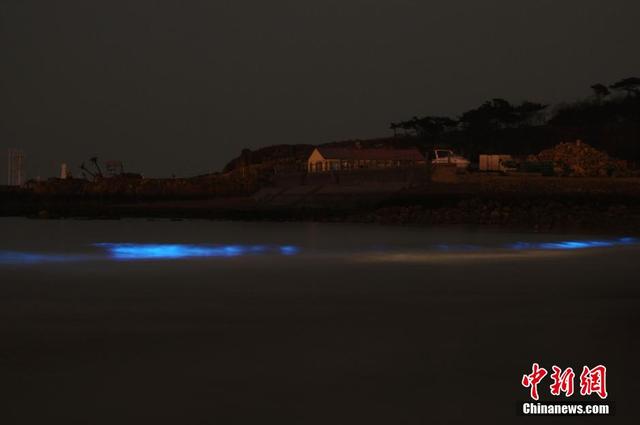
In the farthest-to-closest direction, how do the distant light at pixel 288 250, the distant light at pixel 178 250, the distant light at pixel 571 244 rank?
the distant light at pixel 571 244
the distant light at pixel 288 250
the distant light at pixel 178 250

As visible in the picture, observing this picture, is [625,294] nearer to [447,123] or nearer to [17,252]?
[17,252]

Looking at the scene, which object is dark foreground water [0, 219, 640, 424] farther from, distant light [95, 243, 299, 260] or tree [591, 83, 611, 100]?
tree [591, 83, 611, 100]

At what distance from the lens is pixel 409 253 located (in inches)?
1002

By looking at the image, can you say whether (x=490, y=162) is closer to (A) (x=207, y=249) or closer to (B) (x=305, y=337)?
(A) (x=207, y=249)

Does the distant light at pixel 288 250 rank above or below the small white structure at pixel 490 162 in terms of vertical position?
below

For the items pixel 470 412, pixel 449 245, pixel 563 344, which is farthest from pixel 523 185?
pixel 470 412

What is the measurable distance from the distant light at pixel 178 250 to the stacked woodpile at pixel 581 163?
111ft

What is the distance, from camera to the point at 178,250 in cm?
2711

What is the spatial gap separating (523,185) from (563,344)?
39.5 metres

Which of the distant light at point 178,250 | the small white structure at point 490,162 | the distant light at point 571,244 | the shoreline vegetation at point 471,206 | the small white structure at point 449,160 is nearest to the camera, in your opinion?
the distant light at point 178,250

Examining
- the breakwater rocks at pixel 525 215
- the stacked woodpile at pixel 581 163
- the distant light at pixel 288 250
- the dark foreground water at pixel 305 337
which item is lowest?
the dark foreground water at pixel 305 337

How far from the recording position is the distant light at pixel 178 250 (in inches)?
964

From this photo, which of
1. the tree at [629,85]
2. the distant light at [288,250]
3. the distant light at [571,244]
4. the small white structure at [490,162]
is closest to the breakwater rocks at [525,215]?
the distant light at [571,244]

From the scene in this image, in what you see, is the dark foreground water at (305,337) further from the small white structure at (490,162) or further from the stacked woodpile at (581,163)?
the small white structure at (490,162)
